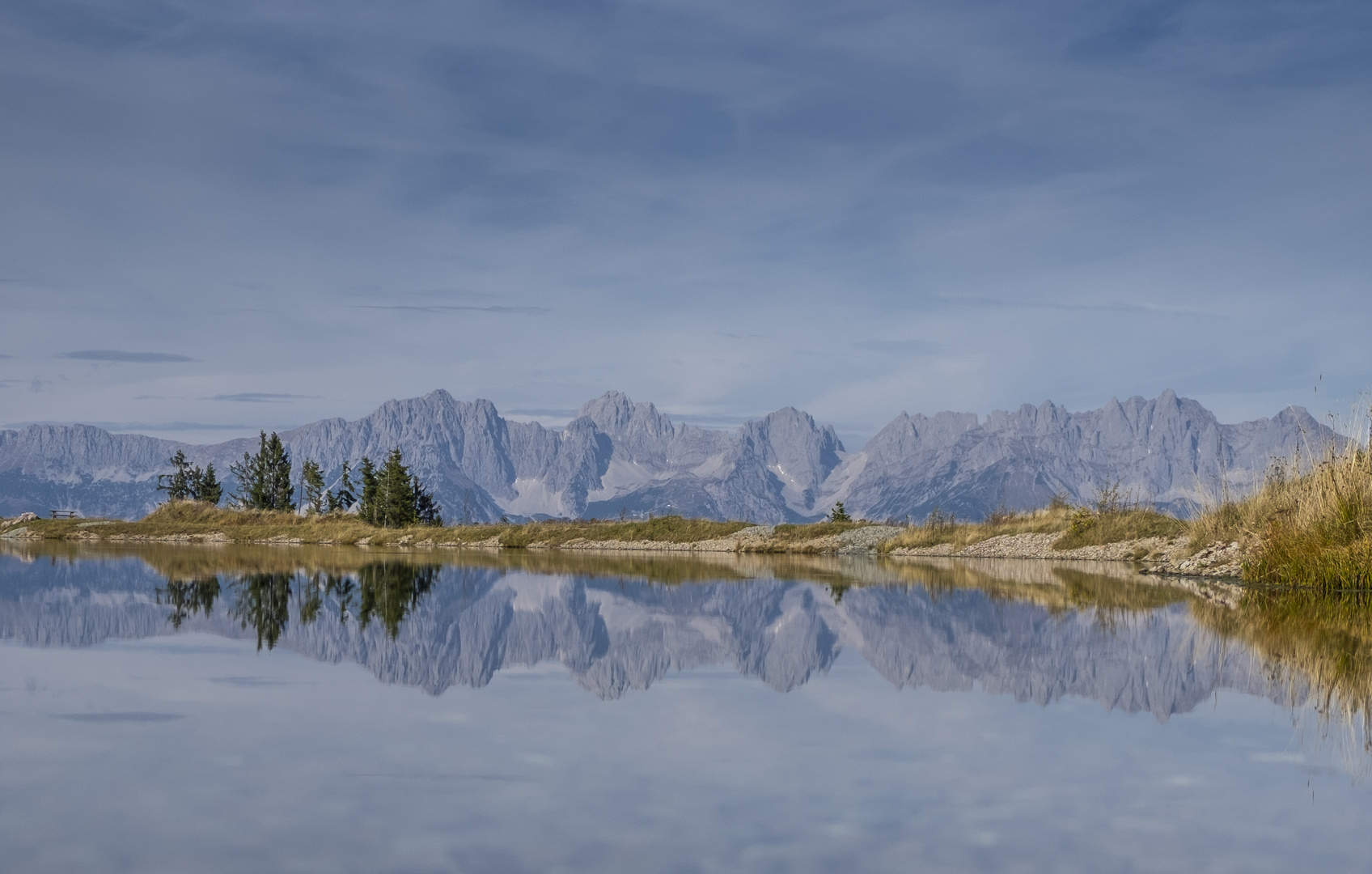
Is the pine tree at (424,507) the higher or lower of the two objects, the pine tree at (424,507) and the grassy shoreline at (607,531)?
the higher

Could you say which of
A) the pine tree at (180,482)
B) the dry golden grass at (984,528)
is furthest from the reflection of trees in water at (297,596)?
the pine tree at (180,482)

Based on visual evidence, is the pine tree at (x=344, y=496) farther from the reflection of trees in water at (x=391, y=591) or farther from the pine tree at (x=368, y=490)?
the reflection of trees in water at (x=391, y=591)

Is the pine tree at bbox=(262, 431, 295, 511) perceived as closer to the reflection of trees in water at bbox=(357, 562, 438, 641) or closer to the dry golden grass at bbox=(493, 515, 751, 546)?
the dry golden grass at bbox=(493, 515, 751, 546)

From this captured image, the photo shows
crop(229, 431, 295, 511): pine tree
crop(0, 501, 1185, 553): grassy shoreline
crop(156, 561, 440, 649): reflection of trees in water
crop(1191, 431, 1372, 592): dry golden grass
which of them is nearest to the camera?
crop(156, 561, 440, 649): reflection of trees in water

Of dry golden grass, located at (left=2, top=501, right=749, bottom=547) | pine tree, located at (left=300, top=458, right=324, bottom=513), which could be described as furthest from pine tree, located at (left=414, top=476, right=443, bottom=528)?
pine tree, located at (left=300, top=458, right=324, bottom=513)

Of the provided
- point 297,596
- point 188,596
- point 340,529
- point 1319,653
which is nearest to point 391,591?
point 297,596

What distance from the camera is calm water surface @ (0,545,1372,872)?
16.6ft

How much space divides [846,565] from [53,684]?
29553 mm

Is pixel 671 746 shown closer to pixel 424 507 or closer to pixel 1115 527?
pixel 1115 527

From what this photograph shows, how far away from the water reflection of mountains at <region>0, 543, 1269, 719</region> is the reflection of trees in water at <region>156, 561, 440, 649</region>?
0.07m

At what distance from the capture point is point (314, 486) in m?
80.7

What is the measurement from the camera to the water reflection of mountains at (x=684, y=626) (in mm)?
10406

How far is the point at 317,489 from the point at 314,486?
12.9 inches

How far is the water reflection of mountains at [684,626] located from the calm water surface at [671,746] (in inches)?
3.6
